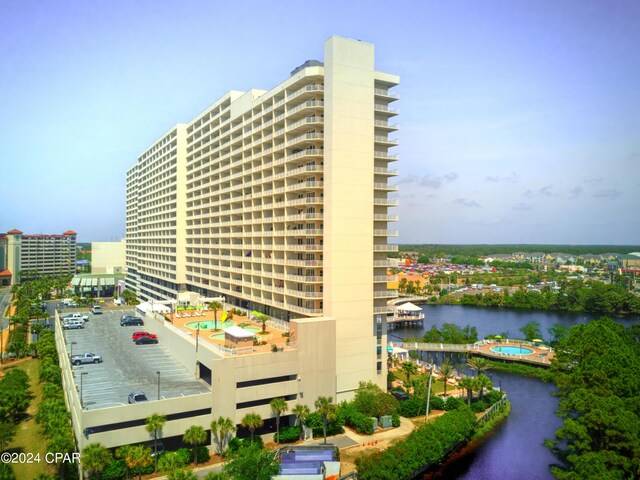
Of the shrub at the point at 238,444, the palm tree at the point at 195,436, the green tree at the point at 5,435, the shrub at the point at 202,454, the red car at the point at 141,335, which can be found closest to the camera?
the palm tree at the point at 195,436

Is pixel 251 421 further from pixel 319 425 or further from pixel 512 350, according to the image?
pixel 512 350

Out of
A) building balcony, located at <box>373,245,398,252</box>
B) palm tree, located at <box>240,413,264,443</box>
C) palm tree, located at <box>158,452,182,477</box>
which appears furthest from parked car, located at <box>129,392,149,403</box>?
building balcony, located at <box>373,245,398,252</box>

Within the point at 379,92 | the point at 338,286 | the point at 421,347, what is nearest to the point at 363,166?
the point at 379,92

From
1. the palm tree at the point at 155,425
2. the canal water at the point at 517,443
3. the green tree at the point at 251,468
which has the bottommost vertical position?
the canal water at the point at 517,443

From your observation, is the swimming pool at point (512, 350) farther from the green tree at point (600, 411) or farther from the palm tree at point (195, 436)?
the palm tree at point (195, 436)

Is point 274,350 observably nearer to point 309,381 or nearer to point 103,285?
point 309,381

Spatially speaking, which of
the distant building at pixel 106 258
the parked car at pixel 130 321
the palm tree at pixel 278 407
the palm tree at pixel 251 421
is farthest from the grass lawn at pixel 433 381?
the distant building at pixel 106 258

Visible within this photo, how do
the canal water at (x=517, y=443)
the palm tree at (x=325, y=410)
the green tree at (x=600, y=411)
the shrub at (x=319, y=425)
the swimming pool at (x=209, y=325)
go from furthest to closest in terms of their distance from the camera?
the swimming pool at (x=209, y=325) < the shrub at (x=319, y=425) < the palm tree at (x=325, y=410) < the canal water at (x=517, y=443) < the green tree at (x=600, y=411)
